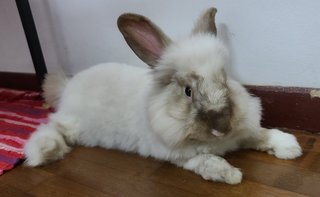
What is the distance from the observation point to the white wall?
1248 mm

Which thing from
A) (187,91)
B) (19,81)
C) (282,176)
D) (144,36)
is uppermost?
(144,36)

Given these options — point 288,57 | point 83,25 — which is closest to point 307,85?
point 288,57

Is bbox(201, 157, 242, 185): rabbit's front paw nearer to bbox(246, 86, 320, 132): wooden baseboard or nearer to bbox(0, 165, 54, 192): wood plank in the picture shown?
bbox(246, 86, 320, 132): wooden baseboard

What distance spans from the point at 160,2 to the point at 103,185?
2.52 ft

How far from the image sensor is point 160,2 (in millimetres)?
1520

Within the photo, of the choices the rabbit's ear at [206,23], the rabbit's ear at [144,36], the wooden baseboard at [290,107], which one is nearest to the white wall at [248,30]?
the wooden baseboard at [290,107]

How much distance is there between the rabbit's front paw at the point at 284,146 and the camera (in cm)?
117

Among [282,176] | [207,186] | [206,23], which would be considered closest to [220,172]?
[207,186]

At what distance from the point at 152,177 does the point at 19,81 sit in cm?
148

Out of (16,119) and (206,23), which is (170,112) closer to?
(206,23)

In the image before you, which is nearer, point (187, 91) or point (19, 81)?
point (187, 91)

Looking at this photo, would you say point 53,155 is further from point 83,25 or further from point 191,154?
point 83,25

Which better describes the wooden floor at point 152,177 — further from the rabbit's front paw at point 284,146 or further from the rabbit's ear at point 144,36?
the rabbit's ear at point 144,36

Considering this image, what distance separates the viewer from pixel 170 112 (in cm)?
109
